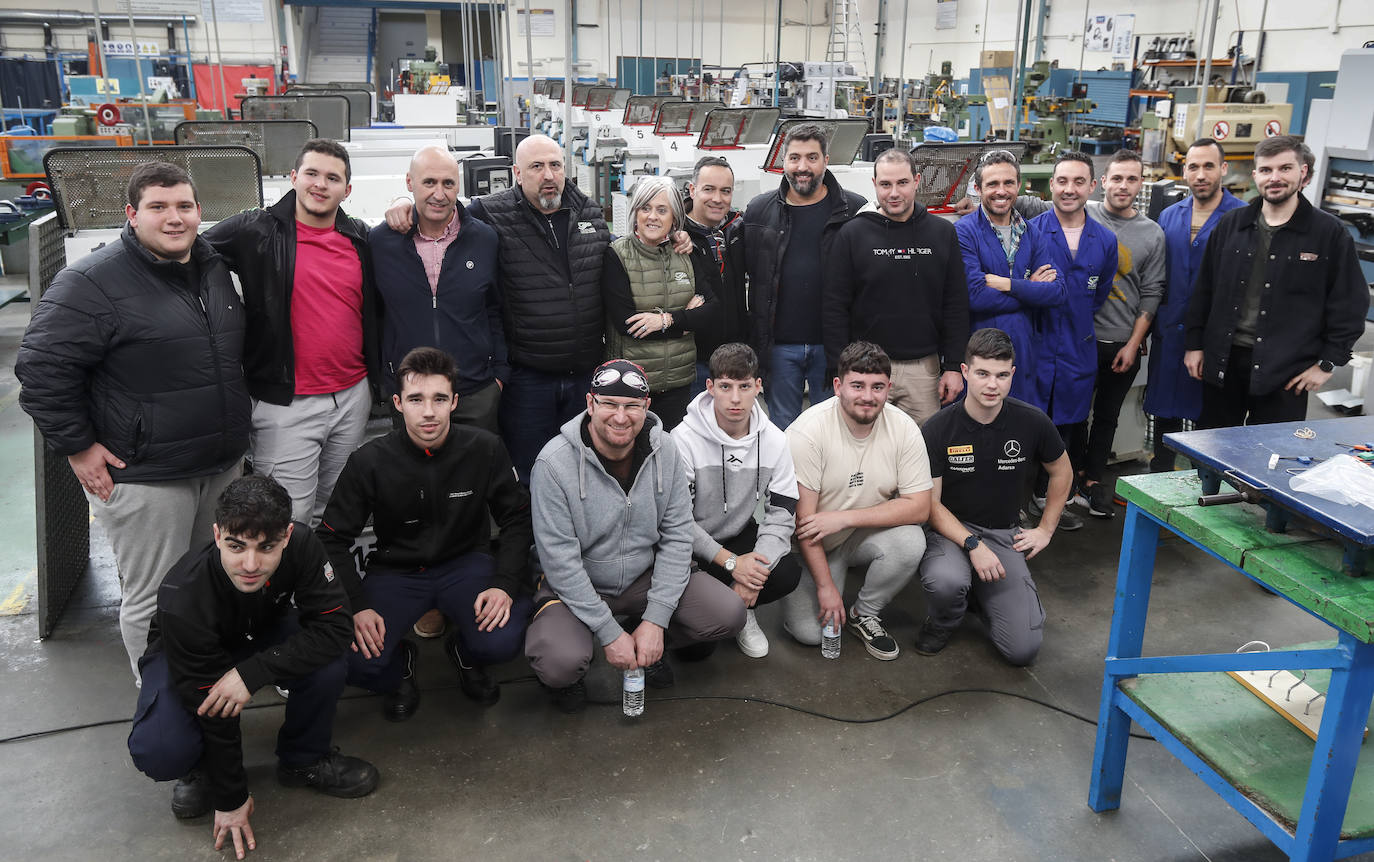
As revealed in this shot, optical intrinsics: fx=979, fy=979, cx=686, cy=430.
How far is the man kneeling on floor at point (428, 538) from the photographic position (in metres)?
2.72

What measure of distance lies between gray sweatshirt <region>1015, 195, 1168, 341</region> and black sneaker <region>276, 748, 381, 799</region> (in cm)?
315

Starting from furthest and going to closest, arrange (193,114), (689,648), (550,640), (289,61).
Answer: (289,61)
(193,114)
(689,648)
(550,640)

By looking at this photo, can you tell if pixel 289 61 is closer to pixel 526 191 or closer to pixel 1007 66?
pixel 1007 66

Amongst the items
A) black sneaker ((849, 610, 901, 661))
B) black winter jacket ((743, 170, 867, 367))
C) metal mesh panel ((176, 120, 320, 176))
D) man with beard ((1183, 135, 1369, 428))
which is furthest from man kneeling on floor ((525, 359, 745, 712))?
metal mesh panel ((176, 120, 320, 176))

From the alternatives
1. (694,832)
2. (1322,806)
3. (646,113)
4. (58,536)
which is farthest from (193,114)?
(1322,806)

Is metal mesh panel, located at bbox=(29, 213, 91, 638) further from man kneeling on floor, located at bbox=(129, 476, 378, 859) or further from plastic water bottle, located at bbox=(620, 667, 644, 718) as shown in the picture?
plastic water bottle, located at bbox=(620, 667, 644, 718)

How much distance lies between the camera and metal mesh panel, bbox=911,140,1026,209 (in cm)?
468

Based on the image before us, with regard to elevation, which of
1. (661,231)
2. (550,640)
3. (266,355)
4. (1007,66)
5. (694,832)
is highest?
(1007,66)

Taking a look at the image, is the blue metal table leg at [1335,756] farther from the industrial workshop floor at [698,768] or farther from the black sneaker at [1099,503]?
the black sneaker at [1099,503]

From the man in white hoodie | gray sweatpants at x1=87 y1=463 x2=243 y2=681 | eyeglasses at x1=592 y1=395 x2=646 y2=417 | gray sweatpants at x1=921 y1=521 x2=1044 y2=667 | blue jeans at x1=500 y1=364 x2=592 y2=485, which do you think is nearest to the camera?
gray sweatpants at x1=87 y1=463 x2=243 y2=681

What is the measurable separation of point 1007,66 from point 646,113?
4.09 metres

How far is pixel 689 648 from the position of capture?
3.14 m

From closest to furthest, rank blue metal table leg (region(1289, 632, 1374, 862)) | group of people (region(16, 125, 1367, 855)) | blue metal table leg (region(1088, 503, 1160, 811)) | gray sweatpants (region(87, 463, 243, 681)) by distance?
1. blue metal table leg (region(1289, 632, 1374, 862))
2. blue metal table leg (region(1088, 503, 1160, 811))
3. group of people (region(16, 125, 1367, 855))
4. gray sweatpants (region(87, 463, 243, 681))

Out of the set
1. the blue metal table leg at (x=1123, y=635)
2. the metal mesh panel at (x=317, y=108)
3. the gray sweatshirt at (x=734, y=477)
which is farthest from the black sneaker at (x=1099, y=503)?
the metal mesh panel at (x=317, y=108)
